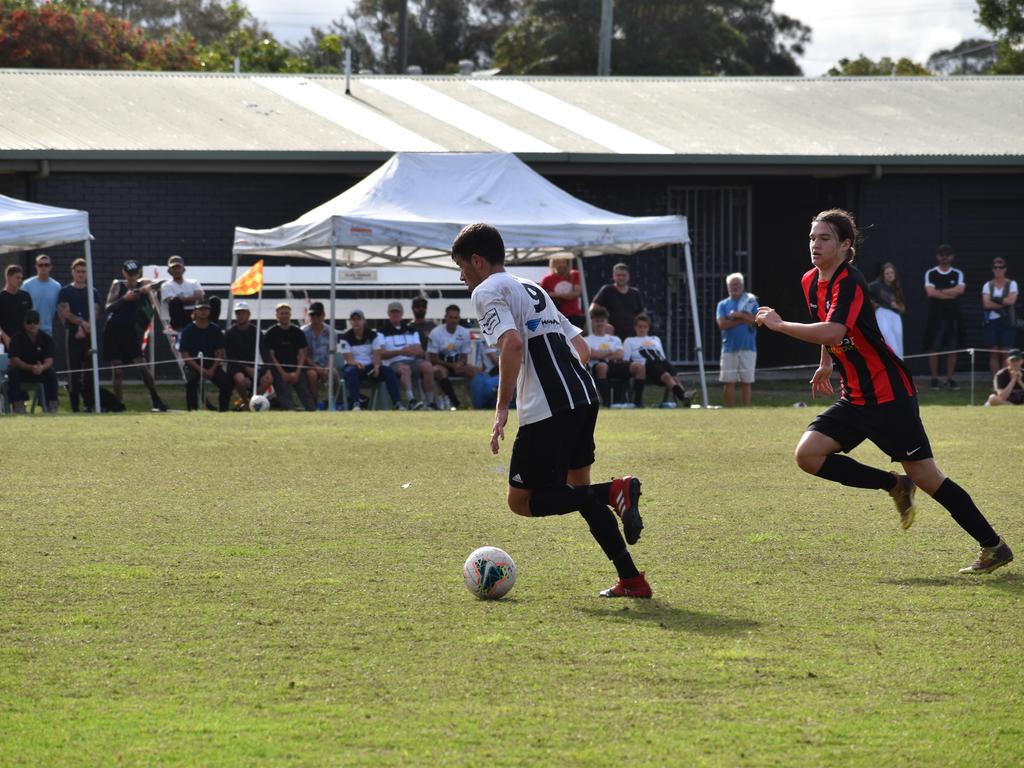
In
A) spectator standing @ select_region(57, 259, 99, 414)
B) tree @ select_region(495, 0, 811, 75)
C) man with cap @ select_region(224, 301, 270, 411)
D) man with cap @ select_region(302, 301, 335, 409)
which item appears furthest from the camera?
tree @ select_region(495, 0, 811, 75)

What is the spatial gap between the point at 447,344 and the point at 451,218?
6.43ft

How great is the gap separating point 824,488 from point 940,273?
44.5ft

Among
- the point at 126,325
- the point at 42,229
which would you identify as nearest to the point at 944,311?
the point at 126,325

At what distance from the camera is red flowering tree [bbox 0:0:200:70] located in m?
43.9

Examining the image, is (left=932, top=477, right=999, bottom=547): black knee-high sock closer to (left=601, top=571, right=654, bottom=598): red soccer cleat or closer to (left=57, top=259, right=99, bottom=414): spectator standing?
(left=601, top=571, right=654, bottom=598): red soccer cleat

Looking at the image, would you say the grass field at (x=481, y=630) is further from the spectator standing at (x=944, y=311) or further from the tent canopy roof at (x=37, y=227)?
the spectator standing at (x=944, y=311)

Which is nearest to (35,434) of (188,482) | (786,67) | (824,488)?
(188,482)

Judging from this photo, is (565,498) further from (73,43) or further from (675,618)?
(73,43)

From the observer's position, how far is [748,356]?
1994 centimetres

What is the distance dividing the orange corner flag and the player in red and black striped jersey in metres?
13.8

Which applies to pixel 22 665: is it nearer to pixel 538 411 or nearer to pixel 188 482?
pixel 538 411

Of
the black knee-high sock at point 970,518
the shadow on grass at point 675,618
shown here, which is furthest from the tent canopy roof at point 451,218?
the shadow on grass at point 675,618

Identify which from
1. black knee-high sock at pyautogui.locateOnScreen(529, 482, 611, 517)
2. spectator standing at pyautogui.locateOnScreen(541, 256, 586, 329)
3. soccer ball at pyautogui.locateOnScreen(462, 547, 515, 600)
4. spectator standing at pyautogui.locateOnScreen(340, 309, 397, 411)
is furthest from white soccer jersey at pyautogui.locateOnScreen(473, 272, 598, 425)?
spectator standing at pyautogui.locateOnScreen(340, 309, 397, 411)

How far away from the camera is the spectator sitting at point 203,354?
756 inches
